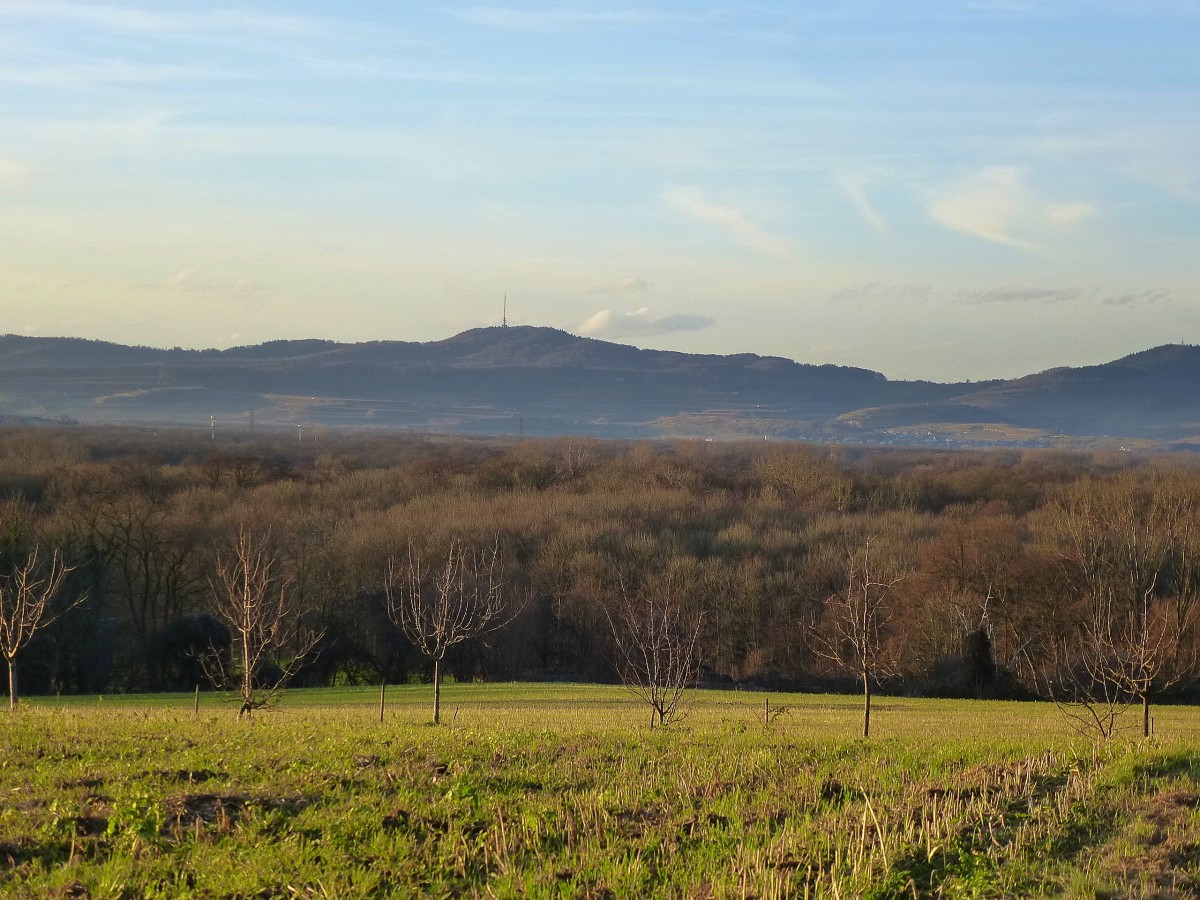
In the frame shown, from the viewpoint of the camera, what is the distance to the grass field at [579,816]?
921 centimetres

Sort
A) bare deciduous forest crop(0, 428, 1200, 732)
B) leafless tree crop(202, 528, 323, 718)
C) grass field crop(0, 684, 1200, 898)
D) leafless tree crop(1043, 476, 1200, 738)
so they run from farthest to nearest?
bare deciduous forest crop(0, 428, 1200, 732) → leafless tree crop(1043, 476, 1200, 738) → leafless tree crop(202, 528, 323, 718) → grass field crop(0, 684, 1200, 898)

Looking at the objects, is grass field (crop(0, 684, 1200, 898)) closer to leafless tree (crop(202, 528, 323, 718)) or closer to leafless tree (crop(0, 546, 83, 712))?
leafless tree (crop(202, 528, 323, 718))

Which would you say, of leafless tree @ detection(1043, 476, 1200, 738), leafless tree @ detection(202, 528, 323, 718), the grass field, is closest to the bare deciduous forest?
leafless tree @ detection(1043, 476, 1200, 738)

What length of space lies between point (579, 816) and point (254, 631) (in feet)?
90.5

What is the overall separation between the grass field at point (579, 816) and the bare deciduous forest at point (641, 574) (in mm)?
11636

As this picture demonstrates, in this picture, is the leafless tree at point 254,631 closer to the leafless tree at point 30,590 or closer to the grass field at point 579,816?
the leafless tree at point 30,590

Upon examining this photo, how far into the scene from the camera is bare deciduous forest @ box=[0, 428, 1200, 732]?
166ft

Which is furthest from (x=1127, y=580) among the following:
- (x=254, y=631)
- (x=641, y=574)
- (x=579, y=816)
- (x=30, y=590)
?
(x=579, y=816)

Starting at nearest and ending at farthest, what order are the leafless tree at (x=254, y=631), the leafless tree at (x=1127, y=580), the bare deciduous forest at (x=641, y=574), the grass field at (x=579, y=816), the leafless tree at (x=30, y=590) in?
the grass field at (x=579, y=816) < the leafless tree at (x=254, y=631) < the leafless tree at (x=30, y=590) < the leafless tree at (x=1127, y=580) < the bare deciduous forest at (x=641, y=574)

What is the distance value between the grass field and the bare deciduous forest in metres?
11.6

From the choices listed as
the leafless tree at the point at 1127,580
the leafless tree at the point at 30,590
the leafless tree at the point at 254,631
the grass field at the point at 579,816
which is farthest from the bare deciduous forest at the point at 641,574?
the grass field at the point at 579,816

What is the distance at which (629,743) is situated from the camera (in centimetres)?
1727

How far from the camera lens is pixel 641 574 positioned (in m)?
70.8

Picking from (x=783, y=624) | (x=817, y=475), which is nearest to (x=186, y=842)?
(x=783, y=624)
